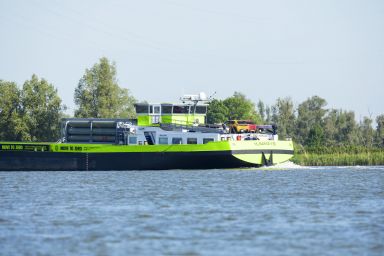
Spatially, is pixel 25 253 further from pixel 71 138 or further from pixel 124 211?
pixel 71 138

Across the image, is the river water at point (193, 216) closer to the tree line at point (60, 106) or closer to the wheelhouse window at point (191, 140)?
the wheelhouse window at point (191, 140)

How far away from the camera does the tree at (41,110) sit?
11694cm

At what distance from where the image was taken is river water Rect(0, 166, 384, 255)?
31.9 meters

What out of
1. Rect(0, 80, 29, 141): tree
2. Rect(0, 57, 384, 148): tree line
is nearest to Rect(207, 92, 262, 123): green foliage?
Rect(0, 57, 384, 148): tree line

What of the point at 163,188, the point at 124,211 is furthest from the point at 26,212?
the point at 163,188


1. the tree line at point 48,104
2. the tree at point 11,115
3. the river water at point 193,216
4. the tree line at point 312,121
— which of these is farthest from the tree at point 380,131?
the river water at point 193,216

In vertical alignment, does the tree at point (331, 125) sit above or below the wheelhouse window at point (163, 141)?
above

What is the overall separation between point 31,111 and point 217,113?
2769 centimetres

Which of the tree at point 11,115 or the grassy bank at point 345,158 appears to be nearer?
the grassy bank at point 345,158

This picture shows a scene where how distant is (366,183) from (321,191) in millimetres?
8110

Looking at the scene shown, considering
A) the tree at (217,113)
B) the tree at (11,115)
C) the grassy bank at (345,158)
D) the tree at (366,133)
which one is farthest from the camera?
the tree at (366,133)

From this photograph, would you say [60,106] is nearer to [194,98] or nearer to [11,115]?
[11,115]

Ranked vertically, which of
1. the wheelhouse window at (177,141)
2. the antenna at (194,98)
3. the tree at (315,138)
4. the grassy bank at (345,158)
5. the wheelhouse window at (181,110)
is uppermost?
the antenna at (194,98)

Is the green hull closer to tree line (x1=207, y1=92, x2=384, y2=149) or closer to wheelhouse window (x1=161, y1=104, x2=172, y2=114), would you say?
wheelhouse window (x1=161, y1=104, x2=172, y2=114)
